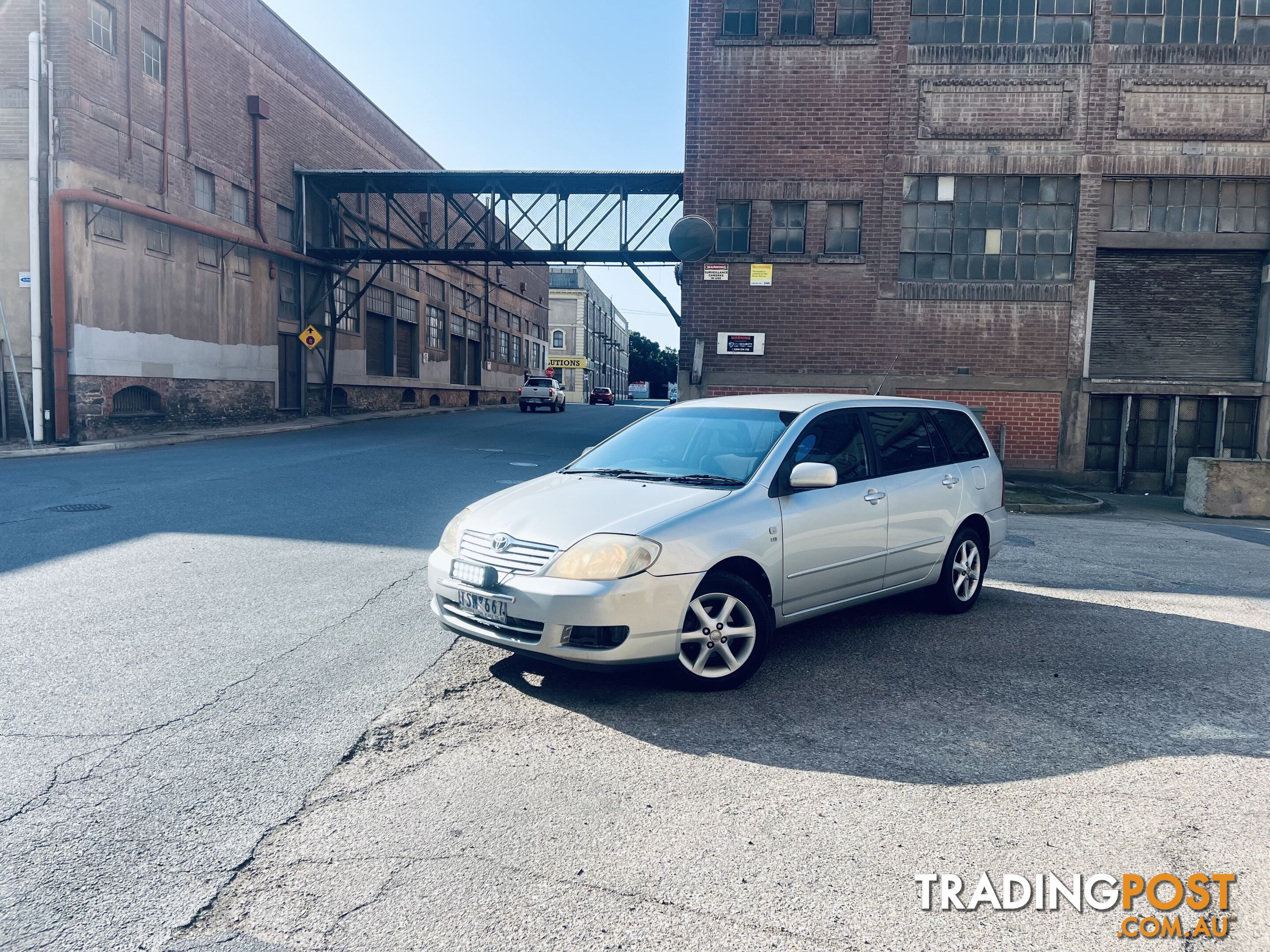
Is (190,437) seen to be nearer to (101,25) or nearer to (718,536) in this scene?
(101,25)

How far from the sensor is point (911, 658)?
17.5 feet

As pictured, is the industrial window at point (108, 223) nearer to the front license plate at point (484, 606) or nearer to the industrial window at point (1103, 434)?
the front license plate at point (484, 606)

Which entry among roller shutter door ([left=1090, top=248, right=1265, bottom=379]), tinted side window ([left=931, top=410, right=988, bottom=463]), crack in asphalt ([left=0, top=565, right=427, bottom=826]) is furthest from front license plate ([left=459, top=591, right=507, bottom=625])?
roller shutter door ([left=1090, top=248, right=1265, bottom=379])

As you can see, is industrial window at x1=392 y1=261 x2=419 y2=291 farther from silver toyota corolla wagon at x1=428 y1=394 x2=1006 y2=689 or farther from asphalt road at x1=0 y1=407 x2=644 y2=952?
silver toyota corolla wagon at x1=428 y1=394 x2=1006 y2=689

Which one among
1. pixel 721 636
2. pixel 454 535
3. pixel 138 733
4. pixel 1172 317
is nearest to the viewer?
pixel 138 733

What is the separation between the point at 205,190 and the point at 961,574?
24293 mm

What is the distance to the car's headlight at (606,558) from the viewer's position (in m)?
4.29

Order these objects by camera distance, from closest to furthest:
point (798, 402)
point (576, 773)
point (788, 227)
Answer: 1. point (576, 773)
2. point (798, 402)
3. point (788, 227)

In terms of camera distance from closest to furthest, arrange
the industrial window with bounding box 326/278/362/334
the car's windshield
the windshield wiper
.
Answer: the windshield wiper
the car's windshield
the industrial window with bounding box 326/278/362/334

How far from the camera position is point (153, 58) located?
72.2 feet

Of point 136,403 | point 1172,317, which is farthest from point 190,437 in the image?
point 1172,317

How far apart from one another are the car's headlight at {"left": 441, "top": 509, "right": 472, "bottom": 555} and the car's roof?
184cm

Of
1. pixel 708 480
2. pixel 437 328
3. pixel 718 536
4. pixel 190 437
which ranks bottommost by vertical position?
pixel 190 437

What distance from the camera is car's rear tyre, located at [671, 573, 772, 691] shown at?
4.52 metres
